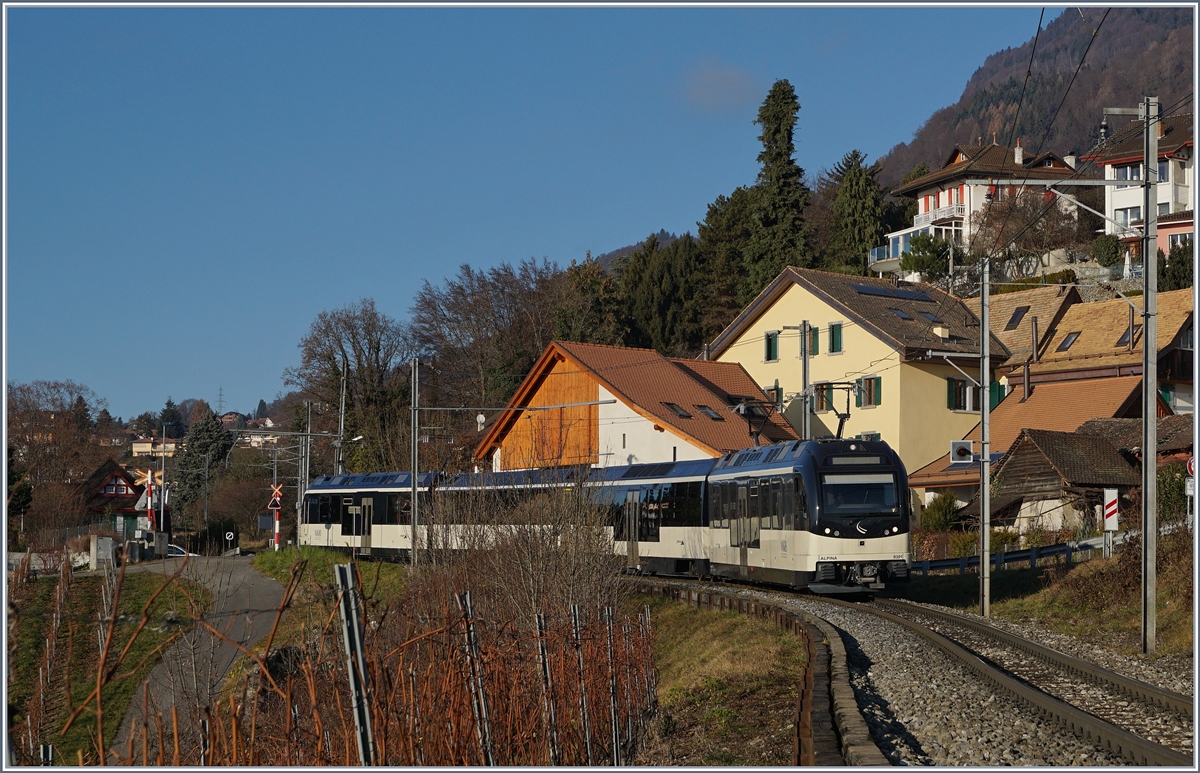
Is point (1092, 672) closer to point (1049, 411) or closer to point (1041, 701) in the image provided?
point (1041, 701)

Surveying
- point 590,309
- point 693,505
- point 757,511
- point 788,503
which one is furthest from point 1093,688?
point 590,309

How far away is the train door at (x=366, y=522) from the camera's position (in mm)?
41375

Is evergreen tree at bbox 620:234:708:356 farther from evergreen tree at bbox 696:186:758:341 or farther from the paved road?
the paved road

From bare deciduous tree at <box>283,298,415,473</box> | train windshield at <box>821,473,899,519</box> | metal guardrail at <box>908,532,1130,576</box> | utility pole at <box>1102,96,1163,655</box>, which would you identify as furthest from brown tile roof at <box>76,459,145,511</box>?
utility pole at <box>1102,96,1163,655</box>

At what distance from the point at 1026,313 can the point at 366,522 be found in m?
28.2

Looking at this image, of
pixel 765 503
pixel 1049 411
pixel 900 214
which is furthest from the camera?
pixel 900 214

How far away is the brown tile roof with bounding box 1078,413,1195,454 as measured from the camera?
3578 cm

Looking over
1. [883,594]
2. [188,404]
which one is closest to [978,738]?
[883,594]

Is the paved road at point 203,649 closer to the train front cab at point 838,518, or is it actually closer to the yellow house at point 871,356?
the train front cab at point 838,518

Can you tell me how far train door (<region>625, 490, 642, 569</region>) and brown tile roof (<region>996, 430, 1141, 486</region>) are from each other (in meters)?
12.4

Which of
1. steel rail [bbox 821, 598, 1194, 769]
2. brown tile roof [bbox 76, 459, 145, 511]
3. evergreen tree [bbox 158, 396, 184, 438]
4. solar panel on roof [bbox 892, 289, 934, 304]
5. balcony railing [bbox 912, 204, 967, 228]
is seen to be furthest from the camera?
evergreen tree [bbox 158, 396, 184, 438]

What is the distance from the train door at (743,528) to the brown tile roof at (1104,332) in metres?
22.8

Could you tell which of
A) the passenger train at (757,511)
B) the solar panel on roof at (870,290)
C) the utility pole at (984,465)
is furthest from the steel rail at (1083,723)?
the solar panel on roof at (870,290)

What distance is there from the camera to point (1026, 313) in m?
50.2
